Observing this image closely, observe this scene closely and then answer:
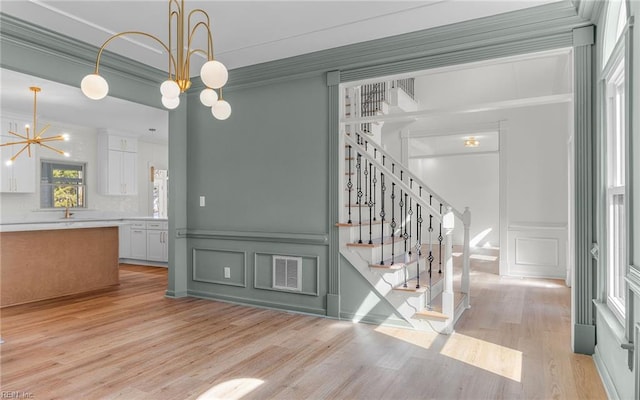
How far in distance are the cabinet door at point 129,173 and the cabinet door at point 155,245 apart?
1.39 meters

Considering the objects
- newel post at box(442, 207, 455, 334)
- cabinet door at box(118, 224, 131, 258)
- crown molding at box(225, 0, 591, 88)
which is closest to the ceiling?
crown molding at box(225, 0, 591, 88)

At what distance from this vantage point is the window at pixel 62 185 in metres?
7.29

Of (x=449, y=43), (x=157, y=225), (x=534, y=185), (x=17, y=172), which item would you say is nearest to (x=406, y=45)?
(x=449, y=43)

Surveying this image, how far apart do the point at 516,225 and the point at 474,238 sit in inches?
155

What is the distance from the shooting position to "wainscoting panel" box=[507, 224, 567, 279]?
606cm

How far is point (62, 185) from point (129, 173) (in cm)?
128

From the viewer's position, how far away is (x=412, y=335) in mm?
3535

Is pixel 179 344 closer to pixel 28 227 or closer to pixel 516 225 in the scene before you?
pixel 28 227

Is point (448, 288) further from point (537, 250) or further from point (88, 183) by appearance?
point (88, 183)

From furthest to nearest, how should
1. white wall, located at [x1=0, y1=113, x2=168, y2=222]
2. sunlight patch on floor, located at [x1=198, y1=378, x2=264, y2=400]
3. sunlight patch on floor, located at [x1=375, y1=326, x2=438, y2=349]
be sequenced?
1. white wall, located at [x1=0, y1=113, x2=168, y2=222]
2. sunlight patch on floor, located at [x1=375, y1=326, x2=438, y2=349]
3. sunlight patch on floor, located at [x1=198, y1=378, x2=264, y2=400]

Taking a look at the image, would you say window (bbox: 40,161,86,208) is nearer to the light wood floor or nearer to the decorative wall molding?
the light wood floor

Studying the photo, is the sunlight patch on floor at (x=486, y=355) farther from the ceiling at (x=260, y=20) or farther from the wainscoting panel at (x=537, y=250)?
the wainscoting panel at (x=537, y=250)

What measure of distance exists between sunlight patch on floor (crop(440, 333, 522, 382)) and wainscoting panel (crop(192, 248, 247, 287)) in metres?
2.44

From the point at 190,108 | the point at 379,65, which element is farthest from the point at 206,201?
the point at 379,65
